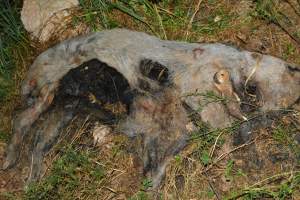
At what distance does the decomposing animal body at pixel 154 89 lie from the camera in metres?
3.54

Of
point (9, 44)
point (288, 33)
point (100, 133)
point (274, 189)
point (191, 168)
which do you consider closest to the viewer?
point (274, 189)

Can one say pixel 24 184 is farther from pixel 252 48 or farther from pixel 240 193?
pixel 252 48

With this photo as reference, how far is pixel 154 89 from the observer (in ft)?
11.9

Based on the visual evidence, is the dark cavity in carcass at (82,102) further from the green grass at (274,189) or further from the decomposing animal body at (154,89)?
the green grass at (274,189)

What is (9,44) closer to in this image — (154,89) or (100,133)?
(100,133)

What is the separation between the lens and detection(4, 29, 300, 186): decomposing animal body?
3535 millimetres

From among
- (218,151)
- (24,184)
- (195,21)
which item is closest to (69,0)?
(195,21)

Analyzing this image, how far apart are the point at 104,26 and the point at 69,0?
44cm

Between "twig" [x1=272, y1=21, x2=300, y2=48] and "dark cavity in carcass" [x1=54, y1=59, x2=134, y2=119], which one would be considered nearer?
"dark cavity in carcass" [x1=54, y1=59, x2=134, y2=119]

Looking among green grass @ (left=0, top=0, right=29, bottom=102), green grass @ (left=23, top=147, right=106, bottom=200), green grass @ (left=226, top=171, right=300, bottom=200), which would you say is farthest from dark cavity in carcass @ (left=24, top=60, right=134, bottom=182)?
green grass @ (left=226, top=171, right=300, bottom=200)

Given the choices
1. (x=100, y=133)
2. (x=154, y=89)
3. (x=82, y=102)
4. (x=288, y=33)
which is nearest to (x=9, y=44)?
(x=82, y=102)

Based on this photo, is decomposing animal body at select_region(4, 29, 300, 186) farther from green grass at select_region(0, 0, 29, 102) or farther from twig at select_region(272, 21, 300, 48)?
green grass at select_region(0, 0, 29, 102)

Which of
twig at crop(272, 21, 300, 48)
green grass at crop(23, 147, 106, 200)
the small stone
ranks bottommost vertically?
green grass at crop(23, 147, 106, 200)

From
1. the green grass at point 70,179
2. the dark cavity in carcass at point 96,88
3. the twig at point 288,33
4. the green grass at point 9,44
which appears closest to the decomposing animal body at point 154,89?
the dark cavity in carcass at point 96,88
